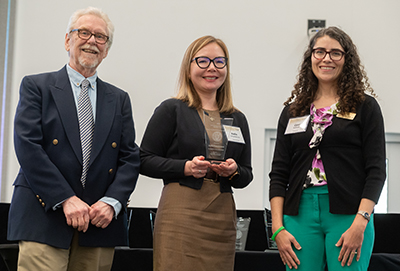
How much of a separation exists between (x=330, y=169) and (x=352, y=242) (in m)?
0.31

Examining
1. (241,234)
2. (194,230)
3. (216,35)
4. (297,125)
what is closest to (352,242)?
(297,125)

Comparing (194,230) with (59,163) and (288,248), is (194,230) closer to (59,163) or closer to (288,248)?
(288,248)

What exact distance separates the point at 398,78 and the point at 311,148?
106 inches

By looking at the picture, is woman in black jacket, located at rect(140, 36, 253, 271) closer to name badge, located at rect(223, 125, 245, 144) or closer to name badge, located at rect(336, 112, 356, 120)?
name badge, located at rect(223, 125, 245, 144)

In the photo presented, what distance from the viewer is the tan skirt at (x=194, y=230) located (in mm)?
1810

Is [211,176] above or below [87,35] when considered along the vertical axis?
below

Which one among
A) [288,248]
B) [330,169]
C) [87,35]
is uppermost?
[87,35]

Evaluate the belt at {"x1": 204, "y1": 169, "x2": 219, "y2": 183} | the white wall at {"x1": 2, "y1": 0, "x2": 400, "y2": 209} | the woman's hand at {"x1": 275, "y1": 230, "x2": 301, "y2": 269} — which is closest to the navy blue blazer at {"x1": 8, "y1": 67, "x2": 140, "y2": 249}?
the belt at {"x1": 204, "y1": 169, "x2": 219, "y2": 183}

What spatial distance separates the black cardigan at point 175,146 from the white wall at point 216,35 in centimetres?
191

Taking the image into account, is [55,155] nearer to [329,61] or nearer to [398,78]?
[329,61]

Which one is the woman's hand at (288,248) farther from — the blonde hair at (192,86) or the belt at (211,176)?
the blonde hair at (192,86)

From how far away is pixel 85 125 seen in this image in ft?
5.75

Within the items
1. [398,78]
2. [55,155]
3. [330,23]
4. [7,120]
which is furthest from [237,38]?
[55,155]

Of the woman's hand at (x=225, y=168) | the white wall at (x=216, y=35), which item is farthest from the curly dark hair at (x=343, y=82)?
the white wall at (x=216, y=35)
